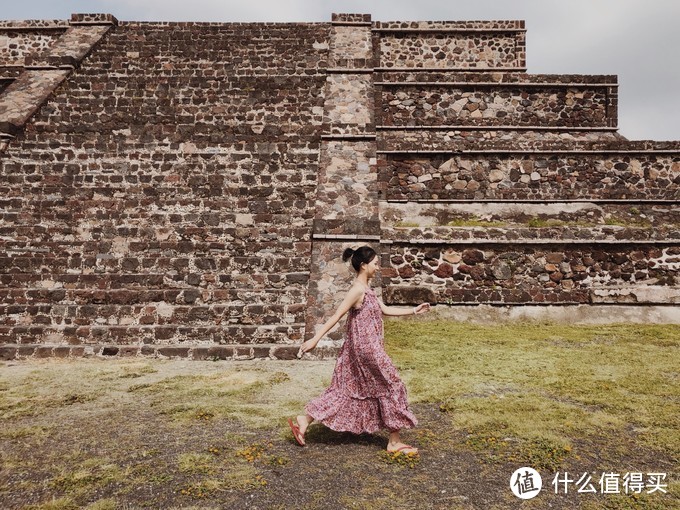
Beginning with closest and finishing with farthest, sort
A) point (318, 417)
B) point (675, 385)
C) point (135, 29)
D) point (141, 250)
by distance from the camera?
point (318, 417) < point (675, 385) < point (141, 250) < point (135, 29)

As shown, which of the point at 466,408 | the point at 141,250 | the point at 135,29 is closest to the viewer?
the point at 466,408

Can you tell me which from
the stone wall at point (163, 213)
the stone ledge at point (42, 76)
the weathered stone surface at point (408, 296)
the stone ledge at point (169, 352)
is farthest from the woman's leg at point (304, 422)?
the stone ledge at point (42, 76)

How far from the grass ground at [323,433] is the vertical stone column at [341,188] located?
1114mm

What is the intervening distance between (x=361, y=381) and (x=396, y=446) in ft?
1.77

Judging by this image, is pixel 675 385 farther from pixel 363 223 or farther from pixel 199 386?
pixel 199 386

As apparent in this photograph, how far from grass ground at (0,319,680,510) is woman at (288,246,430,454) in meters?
0.20

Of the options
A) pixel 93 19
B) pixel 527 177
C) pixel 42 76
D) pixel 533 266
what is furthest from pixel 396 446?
pixel 93 19

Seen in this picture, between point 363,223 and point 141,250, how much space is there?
140 inches

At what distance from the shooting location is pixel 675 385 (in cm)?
512

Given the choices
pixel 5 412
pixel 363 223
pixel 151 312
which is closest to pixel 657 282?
pixel 363 223

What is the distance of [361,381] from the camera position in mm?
3939

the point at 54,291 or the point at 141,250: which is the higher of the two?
the point at 141,250

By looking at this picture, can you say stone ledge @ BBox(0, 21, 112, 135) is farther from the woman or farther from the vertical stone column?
the woman

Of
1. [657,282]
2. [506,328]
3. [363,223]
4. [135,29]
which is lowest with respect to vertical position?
[506,328]
